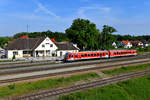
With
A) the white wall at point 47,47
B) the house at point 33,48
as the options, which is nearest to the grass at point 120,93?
the white wall at point 47,47

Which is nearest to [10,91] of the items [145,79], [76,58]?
[145,79]

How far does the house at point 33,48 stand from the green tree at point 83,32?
7.84m

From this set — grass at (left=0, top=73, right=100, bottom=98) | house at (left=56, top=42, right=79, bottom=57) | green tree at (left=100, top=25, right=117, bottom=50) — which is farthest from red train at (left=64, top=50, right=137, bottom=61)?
green tree at (left=100, top=25, right=117, bottom=50)

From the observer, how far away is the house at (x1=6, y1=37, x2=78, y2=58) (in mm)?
46875

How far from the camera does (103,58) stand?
1676 inches

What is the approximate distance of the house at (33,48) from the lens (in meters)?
46.9

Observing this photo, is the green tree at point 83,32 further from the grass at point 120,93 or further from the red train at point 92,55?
the grass at point 120,93

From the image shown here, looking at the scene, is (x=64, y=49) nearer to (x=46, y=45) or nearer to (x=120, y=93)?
(x=46, y=45)

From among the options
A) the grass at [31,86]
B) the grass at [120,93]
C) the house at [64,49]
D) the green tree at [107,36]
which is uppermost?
the green tree at [107,36]

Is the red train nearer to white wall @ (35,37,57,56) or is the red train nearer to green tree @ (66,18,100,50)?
green tree @ (66,18,100,50)

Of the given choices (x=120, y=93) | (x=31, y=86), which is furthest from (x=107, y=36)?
(x=31, y=86)

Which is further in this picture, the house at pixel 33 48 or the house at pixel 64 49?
the house at pixel 64 49

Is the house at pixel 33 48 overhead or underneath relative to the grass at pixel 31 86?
overhead

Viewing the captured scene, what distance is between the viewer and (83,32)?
186ft
